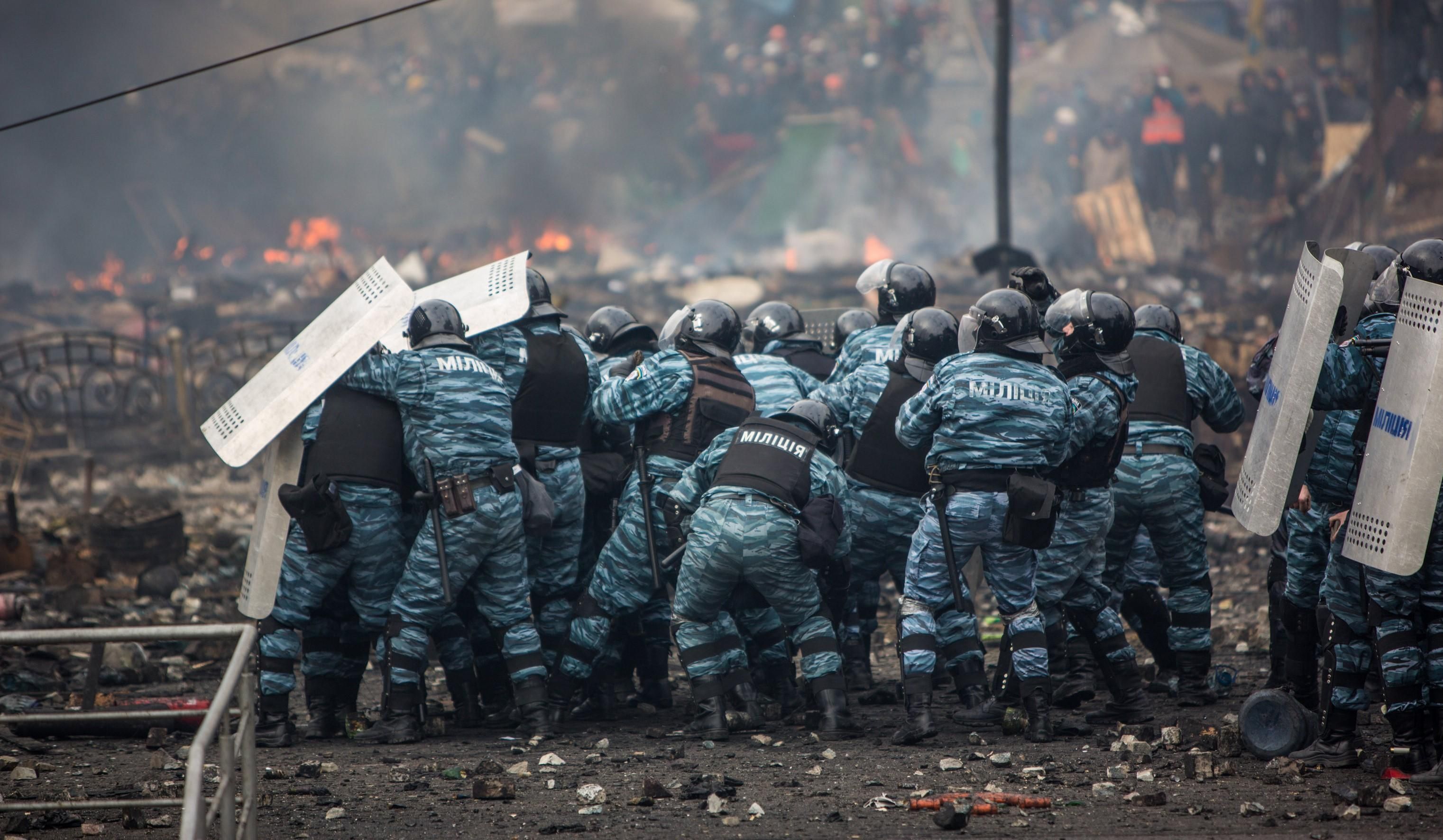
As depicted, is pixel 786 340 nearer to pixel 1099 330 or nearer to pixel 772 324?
pixel 772 324

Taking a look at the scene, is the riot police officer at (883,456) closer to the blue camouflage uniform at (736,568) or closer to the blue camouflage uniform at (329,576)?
the blue camouflage uniform at (736,568)

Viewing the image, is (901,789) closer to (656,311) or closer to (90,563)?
(90,563)

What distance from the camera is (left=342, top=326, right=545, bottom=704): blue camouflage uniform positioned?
5984 mm

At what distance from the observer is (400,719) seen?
6020 millimetres

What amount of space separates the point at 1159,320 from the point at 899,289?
4.79 ft

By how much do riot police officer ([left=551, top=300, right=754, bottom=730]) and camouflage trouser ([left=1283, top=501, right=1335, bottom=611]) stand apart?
263 centimetres

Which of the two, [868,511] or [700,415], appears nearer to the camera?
[700,415]

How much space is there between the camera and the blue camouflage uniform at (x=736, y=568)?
231 inches

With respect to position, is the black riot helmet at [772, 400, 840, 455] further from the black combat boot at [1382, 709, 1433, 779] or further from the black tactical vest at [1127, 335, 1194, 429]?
the black combat boot at [1382, 709, 1433, 779]

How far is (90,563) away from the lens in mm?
9922

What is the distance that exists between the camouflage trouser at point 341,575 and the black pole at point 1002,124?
31.6 feet

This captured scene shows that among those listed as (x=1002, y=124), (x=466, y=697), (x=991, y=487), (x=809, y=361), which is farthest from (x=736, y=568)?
(x=1002, y=124)

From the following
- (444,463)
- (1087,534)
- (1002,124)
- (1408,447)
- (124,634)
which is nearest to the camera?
(124,634)

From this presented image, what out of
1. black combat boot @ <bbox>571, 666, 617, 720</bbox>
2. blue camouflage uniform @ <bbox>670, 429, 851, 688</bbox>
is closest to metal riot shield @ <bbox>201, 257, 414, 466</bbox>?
blue camouflage uniform @ <bbox>670, 429, 851, 688</bbox>
